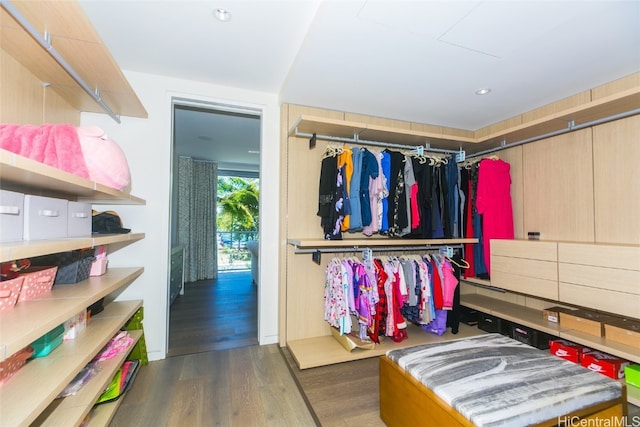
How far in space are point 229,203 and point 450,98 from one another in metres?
5.55

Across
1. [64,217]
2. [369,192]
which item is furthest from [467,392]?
[64,217]

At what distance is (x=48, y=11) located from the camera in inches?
48.8

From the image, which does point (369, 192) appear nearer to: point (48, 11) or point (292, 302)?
point (292, 302)

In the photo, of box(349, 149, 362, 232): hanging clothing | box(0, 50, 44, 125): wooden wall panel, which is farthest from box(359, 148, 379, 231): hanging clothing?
box(0, 50, 44, 125): wooden wall panel

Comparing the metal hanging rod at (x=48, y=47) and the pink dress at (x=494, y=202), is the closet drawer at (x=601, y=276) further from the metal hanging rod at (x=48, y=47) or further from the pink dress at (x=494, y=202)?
the metal hanging rod at (x=48, y=47)

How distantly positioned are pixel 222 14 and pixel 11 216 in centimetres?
160

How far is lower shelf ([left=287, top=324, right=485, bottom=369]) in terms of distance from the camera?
230cm

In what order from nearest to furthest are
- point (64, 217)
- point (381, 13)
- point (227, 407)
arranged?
point (64, 217) < point (381, 13) < point (227, 407)

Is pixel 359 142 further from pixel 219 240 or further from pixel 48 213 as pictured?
pixel 219 240

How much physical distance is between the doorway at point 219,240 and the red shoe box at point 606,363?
293 centimetres

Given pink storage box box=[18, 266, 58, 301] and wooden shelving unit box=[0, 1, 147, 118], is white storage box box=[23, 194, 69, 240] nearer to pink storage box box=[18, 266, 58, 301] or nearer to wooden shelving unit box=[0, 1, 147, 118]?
pink storage box box=[18, 266, 58, 301]

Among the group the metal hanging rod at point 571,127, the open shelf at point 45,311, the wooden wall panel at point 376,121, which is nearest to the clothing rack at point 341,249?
the metal hanging rod at point 571,127

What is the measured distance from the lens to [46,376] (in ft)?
3.69

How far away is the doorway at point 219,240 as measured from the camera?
283 centimetres
